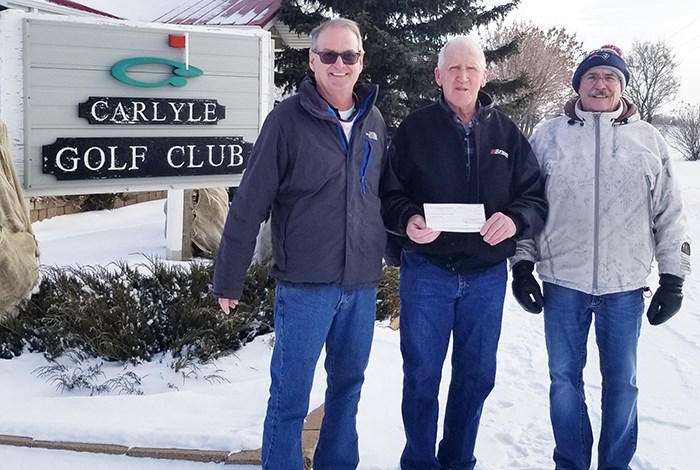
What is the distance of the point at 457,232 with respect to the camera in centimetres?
278

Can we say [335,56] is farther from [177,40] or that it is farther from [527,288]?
[177,40]

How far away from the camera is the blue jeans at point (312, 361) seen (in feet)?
8.67

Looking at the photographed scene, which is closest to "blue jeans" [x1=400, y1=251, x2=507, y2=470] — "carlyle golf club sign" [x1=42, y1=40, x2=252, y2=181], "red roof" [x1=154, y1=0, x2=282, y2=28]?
"carlyle golf club sign" [x1=42, y1=40, x2=252, y2=181]

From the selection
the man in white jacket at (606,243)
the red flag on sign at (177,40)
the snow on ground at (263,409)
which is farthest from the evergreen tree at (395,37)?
the man in white jacket at (606,243)

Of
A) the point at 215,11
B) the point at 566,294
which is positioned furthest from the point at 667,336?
the point at 215,11

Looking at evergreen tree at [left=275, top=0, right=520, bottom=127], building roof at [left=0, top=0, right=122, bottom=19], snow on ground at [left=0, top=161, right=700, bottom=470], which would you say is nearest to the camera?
snow on ground at [left=0, top=161, right=700, bottom=470]

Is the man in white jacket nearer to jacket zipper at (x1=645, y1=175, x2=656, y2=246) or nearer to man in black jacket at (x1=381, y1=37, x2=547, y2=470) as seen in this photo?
jacket zipper at (x1=645, y1=175, x2=656, y2=246)

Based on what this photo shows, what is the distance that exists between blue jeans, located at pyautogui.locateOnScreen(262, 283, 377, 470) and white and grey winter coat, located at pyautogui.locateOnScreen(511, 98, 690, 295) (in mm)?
927

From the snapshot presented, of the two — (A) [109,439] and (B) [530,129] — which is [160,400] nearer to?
(A) [109,439]

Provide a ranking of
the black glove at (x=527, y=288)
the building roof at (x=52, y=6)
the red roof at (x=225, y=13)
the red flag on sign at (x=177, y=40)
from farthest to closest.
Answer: the red roof at (x=225, y=13) < the building roof at (x=52, y=6) < the red flag on sign at (x=177, y=40) < the black glove at (x=527, y=288)

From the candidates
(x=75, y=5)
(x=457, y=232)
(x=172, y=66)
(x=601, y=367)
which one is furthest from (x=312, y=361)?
(x=75, y=5)

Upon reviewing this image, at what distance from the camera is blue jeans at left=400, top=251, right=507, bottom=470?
9.37 ft

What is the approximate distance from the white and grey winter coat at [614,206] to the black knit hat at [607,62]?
14 centimetres

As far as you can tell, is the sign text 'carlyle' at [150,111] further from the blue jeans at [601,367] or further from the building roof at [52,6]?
the blue jeans at [601,367]
